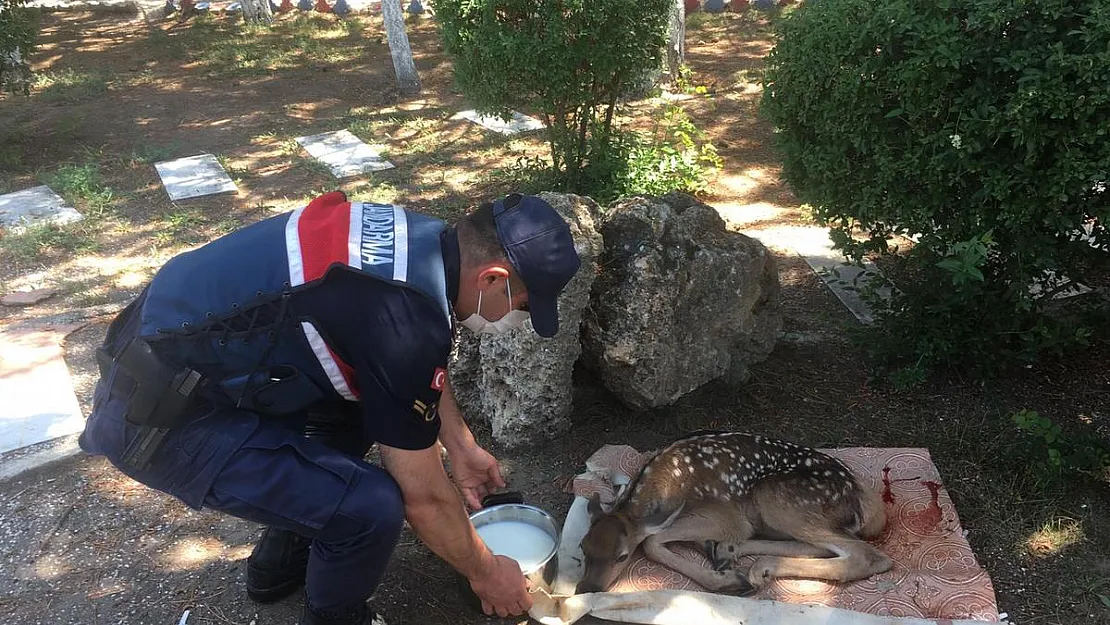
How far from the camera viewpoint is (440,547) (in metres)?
2.70

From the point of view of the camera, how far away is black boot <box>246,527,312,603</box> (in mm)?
3342

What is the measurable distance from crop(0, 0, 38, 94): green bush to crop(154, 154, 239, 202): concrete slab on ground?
1.87 m

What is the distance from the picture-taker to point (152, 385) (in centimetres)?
250

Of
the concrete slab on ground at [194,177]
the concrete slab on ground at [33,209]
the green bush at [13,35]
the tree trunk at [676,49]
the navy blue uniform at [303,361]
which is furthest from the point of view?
the tree trunk at [676,49]

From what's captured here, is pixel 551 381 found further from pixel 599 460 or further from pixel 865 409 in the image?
pixel 865 409

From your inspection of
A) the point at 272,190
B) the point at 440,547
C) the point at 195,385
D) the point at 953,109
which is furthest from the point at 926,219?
the point at 272,190

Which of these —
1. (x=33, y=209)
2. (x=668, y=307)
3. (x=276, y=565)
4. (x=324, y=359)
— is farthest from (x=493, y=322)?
(x=33, y=209)

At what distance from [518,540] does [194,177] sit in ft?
22.8

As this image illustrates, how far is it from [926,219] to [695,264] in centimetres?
112

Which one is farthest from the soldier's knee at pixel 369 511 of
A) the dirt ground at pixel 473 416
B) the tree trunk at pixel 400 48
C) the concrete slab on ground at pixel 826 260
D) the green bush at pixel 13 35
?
the tree trunk at pixel 400 48

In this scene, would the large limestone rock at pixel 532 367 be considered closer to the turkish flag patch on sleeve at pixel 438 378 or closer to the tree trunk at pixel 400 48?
the turkish flag patch on sleeve at pixel 438 378

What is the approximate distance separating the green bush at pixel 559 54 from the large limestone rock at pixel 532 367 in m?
2.09

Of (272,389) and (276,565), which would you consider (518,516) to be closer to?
(276,565)

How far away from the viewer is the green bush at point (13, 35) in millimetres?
8758
